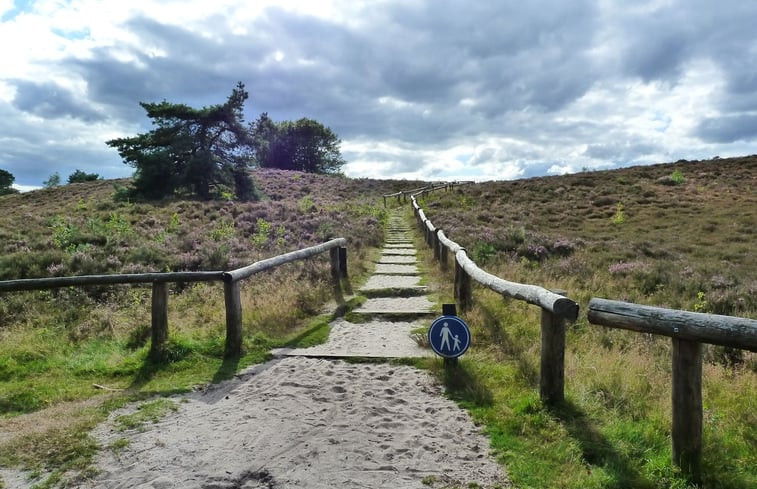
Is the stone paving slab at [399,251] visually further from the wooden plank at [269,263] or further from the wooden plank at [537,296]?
the wooden plank at [537,296]

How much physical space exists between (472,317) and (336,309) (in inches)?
108

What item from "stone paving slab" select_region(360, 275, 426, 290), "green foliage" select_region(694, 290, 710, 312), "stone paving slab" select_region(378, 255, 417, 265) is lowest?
"green foliage" select_region(694, 290, 710, 312)

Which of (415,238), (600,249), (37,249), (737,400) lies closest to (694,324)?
(737,400)

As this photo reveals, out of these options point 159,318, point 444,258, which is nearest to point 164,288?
point 159,318

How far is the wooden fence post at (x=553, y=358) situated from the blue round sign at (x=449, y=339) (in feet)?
4.00

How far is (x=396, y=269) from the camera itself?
516 inches

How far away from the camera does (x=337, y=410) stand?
5.07 m

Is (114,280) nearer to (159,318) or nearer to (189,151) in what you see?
(159,318)

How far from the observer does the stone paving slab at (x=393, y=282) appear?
1066 cm

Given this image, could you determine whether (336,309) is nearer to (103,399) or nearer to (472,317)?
(472,317)

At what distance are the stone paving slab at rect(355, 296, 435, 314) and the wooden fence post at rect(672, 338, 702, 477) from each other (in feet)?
17.2

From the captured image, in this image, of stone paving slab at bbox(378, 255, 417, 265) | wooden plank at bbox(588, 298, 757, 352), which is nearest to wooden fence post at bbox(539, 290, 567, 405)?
wooden plank at bbox(588, 298, 757, 352)

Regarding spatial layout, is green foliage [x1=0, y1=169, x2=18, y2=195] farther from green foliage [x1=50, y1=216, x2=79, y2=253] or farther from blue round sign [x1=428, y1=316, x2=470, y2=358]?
blue round sign [x1=428, y1=316, x2=470, y2=358]

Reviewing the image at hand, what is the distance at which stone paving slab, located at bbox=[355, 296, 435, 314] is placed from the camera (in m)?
8.80
